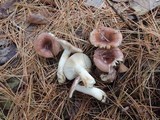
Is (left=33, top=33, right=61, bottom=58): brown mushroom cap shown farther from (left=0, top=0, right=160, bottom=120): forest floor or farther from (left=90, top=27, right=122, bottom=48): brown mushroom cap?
(left=90, top=27, right=122, bottom=48): brown mushroom cap

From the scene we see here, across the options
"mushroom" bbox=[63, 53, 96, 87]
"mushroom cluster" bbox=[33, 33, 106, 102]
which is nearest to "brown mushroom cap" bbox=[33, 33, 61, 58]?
"mushroom cluster" bbox=[33, 33, 106, 102]

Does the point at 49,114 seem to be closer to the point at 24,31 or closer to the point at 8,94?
the point at 8,94

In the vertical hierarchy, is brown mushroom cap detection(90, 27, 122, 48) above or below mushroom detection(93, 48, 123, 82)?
above

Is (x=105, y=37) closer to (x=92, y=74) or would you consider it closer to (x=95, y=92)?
(x=92, y=74)

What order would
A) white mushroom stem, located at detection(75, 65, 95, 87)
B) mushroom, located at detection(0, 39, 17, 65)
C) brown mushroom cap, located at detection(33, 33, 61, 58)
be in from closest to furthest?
white mushroom stem, located at detection(75, 65, 95, 87) < brown mushroom cap, located at detection(33, 33, 61, 58) < mushroom, located at detection(0, 39, 17, 65)

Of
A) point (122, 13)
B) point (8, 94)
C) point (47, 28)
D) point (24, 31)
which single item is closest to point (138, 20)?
point (122, 13)

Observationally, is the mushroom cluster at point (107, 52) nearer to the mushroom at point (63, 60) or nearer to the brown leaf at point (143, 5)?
the mushroom at point (63, 60)

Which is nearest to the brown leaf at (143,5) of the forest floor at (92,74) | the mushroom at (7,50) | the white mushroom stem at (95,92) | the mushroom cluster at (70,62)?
the forest floor at (92,74)
